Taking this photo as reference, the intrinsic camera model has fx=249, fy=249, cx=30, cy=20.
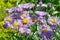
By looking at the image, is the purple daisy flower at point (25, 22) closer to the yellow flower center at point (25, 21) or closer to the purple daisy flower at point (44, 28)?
the yellow flower center at point (25, 21)

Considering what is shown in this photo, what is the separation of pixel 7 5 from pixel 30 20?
135 centimetres

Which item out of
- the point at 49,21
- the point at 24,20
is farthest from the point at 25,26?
the point at 49,21

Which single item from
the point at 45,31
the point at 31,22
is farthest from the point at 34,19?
Result: the point at 45,31

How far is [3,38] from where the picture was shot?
3.33 metres

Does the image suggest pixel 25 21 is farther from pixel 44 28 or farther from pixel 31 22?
pixel 44 28

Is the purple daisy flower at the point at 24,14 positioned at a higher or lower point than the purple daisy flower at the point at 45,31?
higher

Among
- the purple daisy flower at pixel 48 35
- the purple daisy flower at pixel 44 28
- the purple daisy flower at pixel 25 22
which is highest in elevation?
the purple daisy flower at pixel 25 22

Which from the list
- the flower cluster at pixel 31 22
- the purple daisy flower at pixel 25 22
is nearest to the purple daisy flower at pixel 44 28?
the flower cluster at pixel 31 22

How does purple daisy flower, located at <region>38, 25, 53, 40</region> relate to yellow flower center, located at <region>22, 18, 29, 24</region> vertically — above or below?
below

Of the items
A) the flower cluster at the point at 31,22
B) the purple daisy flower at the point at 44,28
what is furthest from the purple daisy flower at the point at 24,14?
the purple daisy flower at the point at 44,28

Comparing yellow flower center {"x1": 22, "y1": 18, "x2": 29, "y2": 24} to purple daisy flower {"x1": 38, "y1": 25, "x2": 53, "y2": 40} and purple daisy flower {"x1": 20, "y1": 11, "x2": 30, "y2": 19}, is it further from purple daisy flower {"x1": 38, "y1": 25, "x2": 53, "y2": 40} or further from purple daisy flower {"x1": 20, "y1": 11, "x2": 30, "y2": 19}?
purple daisy flower {"x1": 38, "y1": 25, "x2": 53, "y2": 40}

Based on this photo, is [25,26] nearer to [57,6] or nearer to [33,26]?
[33,26]

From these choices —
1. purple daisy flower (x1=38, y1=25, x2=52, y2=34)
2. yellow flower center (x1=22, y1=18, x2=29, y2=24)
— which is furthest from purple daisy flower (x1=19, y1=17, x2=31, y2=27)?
purple daisy flower (x1=38, y1=25, x2=52, y2=34)

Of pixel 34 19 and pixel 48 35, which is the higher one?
pixel 34 19
